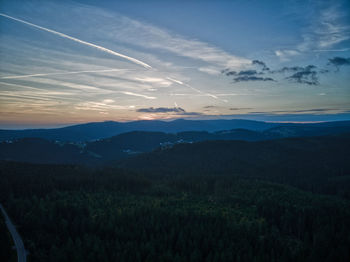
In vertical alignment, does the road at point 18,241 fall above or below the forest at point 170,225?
above

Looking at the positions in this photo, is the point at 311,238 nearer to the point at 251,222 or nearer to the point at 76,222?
the point at 251,222

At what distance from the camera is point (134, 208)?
340 ft

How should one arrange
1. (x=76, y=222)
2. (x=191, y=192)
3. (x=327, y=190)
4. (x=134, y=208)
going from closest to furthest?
(x=76, y=222) → (x=134, y=208) → (x=191, y=192) → (x=327, y=190)

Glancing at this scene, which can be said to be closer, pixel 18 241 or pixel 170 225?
pixel 18 241

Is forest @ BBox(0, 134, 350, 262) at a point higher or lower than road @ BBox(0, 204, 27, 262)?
lower

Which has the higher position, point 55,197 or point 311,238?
point 55,197

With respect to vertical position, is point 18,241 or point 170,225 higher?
point 18,241

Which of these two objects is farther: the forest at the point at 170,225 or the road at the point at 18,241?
the forest at the point at 170,225

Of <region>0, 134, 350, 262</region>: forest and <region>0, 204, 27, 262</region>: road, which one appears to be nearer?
<region>0, 204, 27, 262</region>: road

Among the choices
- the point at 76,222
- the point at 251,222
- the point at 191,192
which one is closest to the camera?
the point at 76,222

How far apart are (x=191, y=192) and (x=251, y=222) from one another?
69.6 metres

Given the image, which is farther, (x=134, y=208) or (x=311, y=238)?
(x=134, y=208)

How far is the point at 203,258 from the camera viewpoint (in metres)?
68.2

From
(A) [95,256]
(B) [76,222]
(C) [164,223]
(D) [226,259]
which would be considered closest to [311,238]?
(D) [226,259]
